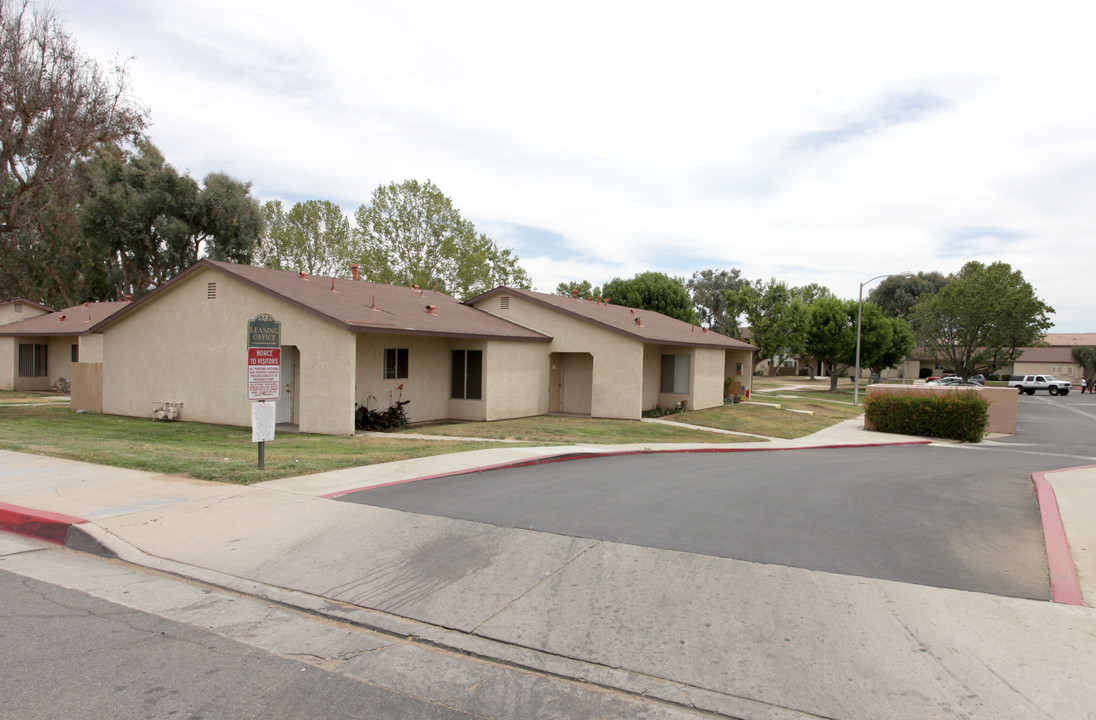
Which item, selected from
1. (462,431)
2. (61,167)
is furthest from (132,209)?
(462,431)

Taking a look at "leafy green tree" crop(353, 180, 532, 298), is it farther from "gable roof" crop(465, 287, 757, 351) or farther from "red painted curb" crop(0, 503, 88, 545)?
"red painted curb" crop(0, 503, 88, 545)

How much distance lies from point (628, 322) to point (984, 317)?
46625mm

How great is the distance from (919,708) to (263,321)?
378 inches

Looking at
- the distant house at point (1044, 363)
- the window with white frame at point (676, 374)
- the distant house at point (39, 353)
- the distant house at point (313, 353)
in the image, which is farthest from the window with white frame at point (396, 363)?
the distant house at point (1044, 363)

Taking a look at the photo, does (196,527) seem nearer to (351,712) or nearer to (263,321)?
(263,321)

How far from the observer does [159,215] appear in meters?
42.5

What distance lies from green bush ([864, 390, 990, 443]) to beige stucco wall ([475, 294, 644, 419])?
36.1ft

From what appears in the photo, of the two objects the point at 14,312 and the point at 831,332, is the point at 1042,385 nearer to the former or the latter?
the point at 831,332

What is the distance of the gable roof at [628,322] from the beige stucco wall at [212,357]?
9.00m

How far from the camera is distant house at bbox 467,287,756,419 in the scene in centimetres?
2367

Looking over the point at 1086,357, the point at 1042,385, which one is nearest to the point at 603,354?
the point at 1042,385

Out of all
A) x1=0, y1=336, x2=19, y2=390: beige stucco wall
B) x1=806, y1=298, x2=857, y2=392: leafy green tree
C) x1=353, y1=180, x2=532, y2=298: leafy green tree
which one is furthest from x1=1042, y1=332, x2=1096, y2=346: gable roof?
x1=0, y1=336, x2=19, y2=390: beige stucco wall

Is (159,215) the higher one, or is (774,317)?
(159,215)

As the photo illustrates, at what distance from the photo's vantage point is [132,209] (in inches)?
1633
